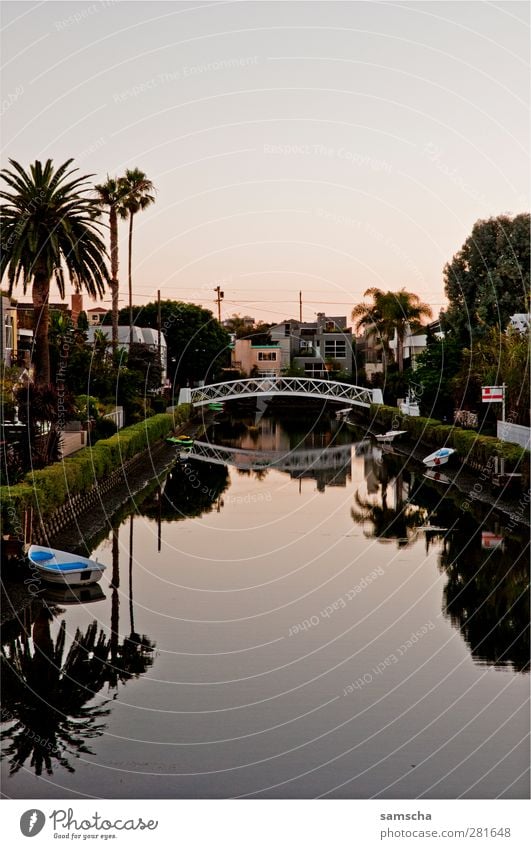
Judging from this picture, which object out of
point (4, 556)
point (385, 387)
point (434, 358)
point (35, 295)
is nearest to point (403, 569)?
point (4, 556)

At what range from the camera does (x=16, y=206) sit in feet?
150

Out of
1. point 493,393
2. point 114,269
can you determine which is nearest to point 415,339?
point 114,269

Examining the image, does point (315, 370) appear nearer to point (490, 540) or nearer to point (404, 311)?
point (404, 311)

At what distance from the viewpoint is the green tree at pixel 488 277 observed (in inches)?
3034

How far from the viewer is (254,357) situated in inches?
6063

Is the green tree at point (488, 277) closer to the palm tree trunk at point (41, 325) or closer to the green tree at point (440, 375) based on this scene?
the green tree at point (440, 375)

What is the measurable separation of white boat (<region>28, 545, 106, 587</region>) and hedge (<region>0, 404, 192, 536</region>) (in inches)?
56.8

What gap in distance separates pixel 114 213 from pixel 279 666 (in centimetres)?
5793

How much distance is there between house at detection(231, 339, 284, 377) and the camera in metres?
152

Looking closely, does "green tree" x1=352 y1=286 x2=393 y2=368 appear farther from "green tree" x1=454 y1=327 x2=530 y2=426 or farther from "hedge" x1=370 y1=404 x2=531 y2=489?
"green tree" x1=454 y1=327 x2=530 y2=426

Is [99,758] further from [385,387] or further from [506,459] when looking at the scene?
[385,387]

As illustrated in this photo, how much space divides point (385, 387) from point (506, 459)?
65277 mm

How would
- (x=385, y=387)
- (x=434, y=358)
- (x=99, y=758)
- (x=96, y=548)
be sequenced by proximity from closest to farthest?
(x=99, y=758), (x=96, y=548), (x=434, y=358), (x=385, y=387)

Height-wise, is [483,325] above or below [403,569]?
above
